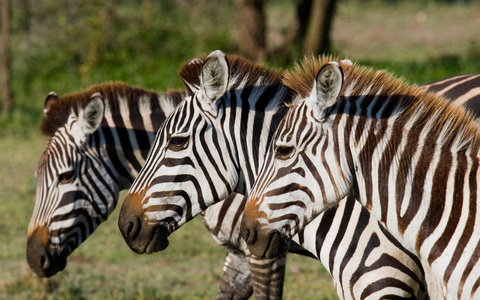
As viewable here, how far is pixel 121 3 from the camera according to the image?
770 inches

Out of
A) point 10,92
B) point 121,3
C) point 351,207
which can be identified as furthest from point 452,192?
point 121,3

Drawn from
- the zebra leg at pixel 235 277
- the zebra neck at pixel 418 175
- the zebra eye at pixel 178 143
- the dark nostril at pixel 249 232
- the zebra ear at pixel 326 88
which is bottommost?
the zebra leg at pixel 235 277

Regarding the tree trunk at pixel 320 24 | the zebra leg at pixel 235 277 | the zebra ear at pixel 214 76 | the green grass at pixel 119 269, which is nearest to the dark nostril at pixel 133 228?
the zebra ear at pixel 214 76

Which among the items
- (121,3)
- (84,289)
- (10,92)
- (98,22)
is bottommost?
(84,289)

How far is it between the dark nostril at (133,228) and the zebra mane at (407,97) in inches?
45.8

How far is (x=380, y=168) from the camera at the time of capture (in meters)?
3.40

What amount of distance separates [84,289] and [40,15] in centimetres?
1412

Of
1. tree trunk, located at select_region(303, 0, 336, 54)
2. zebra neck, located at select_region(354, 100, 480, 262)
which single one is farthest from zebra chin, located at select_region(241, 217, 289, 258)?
tree trunk, located at select_region(303, 0, 336, 54)

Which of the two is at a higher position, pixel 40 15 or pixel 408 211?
pixel 40 15

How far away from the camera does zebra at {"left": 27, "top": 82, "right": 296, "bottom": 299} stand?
16.1 ft

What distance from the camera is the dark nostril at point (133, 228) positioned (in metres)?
3.85

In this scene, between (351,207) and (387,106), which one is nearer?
(387,106)

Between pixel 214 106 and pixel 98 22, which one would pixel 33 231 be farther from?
pixel 98 22

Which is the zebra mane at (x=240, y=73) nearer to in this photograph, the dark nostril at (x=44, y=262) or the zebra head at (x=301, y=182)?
the zebra head at (x=301, y=182)
